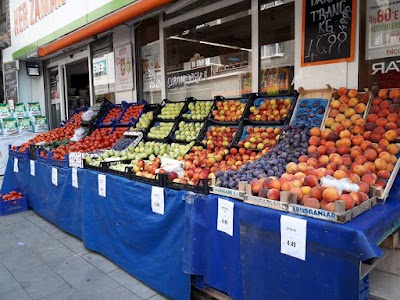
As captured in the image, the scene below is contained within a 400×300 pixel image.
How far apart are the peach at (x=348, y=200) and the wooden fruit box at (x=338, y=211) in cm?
3

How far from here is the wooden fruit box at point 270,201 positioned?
2.23 m

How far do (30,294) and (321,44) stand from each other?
427 centimetres

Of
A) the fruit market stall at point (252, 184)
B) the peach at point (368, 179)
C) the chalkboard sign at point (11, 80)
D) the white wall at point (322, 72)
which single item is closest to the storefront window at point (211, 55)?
the fruit market stall at point (252, 184)

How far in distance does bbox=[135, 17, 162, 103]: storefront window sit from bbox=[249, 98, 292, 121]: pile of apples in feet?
10.6

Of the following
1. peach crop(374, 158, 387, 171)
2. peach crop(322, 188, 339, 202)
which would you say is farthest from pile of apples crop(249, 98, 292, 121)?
peach crop(322, 188, 339, 202)

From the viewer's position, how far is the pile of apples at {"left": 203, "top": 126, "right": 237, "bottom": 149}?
4.24 m

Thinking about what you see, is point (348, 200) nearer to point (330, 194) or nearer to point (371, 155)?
point (330, 194)

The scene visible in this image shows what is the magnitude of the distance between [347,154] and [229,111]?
2.03 m

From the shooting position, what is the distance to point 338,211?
1.97 meters

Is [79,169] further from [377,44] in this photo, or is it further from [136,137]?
[377,44]

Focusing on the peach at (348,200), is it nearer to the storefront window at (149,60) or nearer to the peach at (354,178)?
the peach at (354,178)

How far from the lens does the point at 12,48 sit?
1136cm

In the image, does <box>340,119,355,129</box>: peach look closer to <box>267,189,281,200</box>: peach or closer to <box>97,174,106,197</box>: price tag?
<box>267,189,281,200</box>: peach

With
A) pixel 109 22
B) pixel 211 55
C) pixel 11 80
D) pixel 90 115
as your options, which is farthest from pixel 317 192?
pixel 11 80
